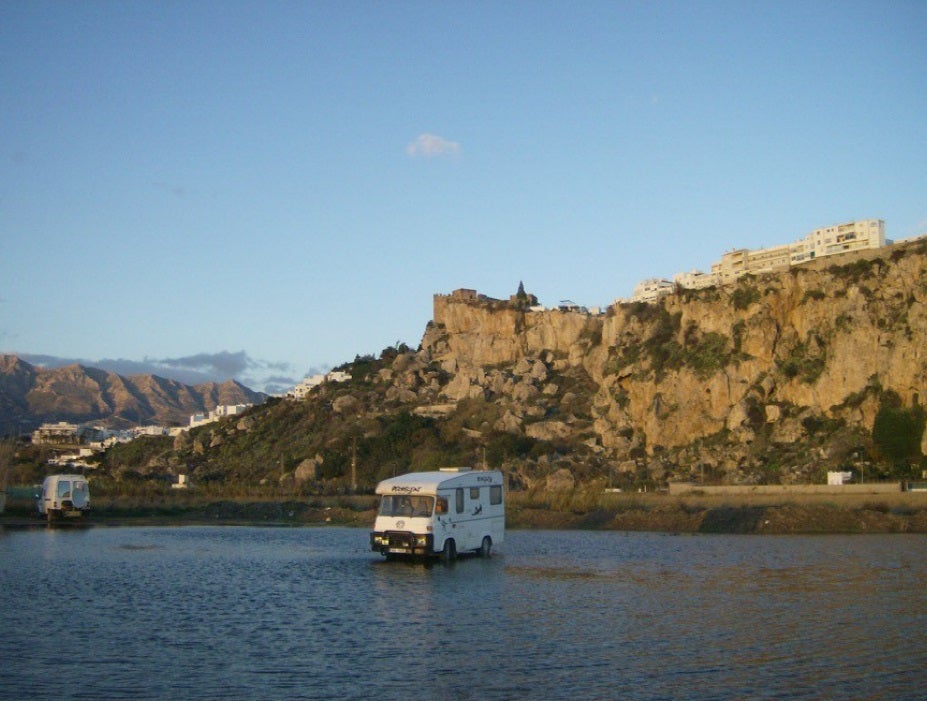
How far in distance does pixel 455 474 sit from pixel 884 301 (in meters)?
69.0

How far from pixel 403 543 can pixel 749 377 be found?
7428cm

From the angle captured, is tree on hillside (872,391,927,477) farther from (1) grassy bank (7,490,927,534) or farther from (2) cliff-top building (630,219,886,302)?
(2) cliff-top building (630,219,886,302)

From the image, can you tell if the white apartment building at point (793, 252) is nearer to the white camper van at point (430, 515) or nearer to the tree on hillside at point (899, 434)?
the tree on hillside at point (899, 434)

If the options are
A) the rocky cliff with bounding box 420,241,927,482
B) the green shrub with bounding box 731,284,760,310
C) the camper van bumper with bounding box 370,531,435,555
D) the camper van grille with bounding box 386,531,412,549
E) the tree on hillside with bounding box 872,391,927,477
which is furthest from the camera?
the green shrub with bounding box 731,284,760,310

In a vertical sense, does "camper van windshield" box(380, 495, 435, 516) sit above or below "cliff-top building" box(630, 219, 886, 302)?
below

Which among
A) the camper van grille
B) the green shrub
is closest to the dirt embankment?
the camper van grille

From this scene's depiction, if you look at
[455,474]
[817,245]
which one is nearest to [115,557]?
[455,474]

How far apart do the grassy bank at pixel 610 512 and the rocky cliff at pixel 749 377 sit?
22.2 meters

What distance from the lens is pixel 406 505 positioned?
33.4m

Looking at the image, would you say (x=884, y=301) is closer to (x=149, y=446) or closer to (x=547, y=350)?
(x=547, y=350)

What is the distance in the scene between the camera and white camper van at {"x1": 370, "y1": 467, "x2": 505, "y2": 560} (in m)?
32.7

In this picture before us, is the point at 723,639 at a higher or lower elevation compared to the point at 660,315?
lower

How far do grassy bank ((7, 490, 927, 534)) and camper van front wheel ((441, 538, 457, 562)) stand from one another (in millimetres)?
22533

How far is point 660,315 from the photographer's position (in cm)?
12312
